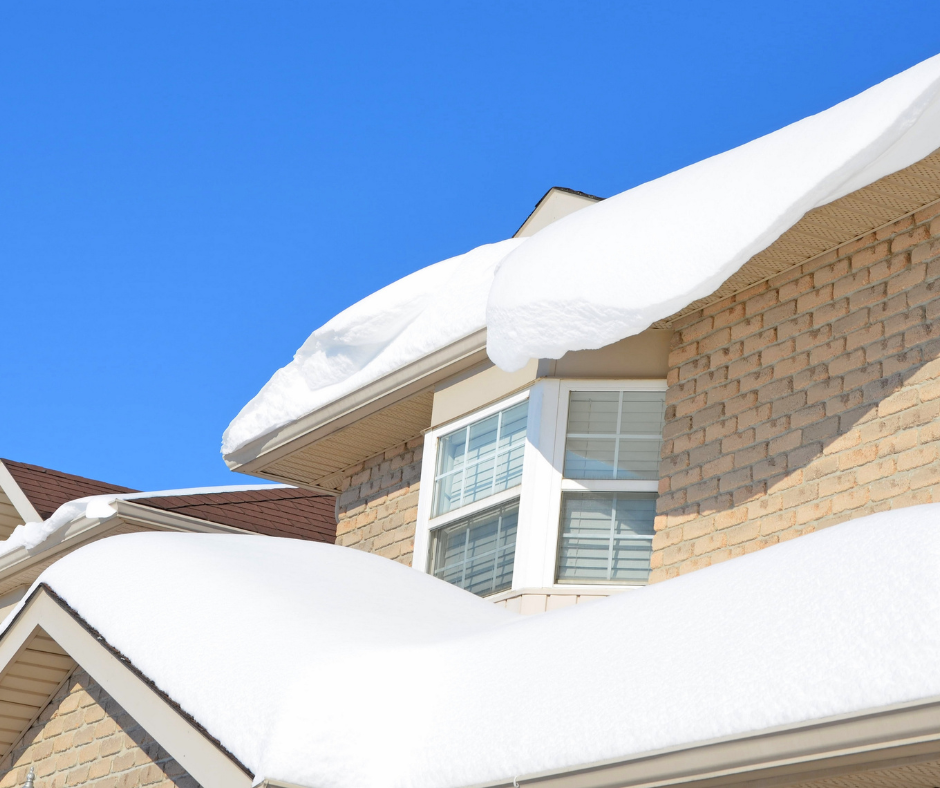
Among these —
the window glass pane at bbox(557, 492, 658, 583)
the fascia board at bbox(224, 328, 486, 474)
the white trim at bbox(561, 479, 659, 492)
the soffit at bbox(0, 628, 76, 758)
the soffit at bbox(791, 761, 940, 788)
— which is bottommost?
the soffit at bbox(791, 761, 940, 788)

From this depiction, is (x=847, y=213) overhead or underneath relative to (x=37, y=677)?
overhead

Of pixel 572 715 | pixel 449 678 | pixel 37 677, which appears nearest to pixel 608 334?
pixel 449 678

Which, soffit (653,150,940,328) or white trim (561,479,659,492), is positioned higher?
soffit (653,150,940,328)

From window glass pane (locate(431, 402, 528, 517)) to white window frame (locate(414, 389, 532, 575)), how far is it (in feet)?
0.10

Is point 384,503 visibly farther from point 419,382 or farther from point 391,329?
point 391,329

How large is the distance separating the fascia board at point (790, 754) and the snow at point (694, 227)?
2760 mm

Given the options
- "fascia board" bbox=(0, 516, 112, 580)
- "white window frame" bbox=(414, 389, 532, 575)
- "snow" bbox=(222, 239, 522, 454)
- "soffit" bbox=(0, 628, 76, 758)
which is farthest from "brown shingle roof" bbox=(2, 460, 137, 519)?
"soffit" bbox=(0, 628, 76, 758)

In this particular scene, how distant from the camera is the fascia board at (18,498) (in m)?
13.8

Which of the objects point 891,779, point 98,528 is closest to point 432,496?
point 98,528

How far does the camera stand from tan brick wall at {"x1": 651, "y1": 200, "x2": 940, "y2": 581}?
607 cm

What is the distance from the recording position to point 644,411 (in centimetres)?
757

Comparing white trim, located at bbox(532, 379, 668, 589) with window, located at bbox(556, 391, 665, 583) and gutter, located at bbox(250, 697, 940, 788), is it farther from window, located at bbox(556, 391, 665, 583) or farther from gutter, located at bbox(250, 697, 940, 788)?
gutter, located at bbox(250, 697, 940, 788)

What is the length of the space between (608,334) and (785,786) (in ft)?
9.59

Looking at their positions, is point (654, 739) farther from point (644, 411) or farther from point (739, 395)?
point (644, 411)
